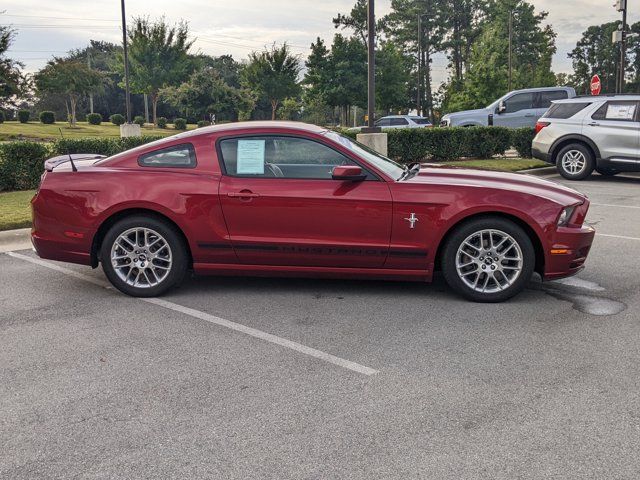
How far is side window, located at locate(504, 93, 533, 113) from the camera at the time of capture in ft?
69.4

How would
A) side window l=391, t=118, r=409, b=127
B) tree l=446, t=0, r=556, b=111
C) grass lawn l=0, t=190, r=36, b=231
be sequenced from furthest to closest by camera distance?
tree l=446, t=0, r=556, b=111 → side window l=391, t=118, r=409, b=127 → grass lawn l=0, t=190, r=36, b=231

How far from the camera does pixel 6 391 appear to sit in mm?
3824

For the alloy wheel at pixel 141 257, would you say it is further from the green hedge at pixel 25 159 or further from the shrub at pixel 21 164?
the shrub at pixel 21 164

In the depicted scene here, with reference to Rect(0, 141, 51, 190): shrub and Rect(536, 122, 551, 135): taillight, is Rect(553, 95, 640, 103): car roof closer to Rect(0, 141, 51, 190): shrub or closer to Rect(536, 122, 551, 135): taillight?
Rect(536, 122, 551, 135): taillight

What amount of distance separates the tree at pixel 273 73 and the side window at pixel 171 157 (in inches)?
1834

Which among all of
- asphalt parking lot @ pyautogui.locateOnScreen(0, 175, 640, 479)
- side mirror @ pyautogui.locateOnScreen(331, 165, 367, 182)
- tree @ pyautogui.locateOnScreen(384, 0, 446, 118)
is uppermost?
tree @ pyautogui.locateOnScreen(384, 0, 446, 118)

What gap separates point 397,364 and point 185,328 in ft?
5.58

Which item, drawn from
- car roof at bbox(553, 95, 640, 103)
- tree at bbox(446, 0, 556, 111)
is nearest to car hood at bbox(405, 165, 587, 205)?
car roof at bbox(553, 95, 640, 103)

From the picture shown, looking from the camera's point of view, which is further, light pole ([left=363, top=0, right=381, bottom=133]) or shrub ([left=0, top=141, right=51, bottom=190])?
light pole ([left=363, top=0, right=381, bottom=133])

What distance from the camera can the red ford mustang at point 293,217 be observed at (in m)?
5.39

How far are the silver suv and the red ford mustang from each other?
27.8 feet

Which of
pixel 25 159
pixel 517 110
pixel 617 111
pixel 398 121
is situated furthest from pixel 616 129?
pixel 398 121

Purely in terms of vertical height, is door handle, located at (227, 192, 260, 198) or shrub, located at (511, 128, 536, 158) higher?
shrub, located at (511, 128, 536, 158)

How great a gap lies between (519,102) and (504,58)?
36.8 meters
